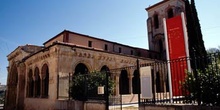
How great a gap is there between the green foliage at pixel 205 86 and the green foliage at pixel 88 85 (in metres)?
5.43

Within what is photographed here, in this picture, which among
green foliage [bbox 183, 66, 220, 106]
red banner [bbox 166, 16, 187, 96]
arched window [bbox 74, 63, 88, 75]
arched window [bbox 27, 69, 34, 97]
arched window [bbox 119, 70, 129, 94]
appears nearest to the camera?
green foliage [bbox 183, 66, 220, 106]

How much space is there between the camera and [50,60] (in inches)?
557

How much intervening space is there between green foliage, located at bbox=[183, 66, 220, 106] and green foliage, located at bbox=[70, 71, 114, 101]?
5.43m

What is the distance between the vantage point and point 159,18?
32.7m

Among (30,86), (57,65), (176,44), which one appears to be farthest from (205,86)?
(30,86)

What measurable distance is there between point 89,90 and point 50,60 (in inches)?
199

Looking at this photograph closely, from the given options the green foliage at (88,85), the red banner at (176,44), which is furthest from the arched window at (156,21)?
the green foliage at (88,85)

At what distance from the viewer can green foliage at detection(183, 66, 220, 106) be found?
5.67 metres

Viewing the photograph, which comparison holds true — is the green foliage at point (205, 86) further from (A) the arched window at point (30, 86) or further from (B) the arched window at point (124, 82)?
(A) the arched window at point (30, 86)

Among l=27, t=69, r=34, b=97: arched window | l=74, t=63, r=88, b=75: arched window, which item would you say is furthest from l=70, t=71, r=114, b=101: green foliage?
l=27, t=69, r=34, b=97: arched window

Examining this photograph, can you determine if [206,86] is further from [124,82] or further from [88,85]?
[124,82]

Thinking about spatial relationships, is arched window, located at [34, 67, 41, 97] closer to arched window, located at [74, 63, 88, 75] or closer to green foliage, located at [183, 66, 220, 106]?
arched window, located at [74, 63, 88, 75]

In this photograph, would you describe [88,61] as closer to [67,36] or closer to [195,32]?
[67,36]

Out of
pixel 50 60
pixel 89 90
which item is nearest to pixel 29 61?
pixel 50 60
